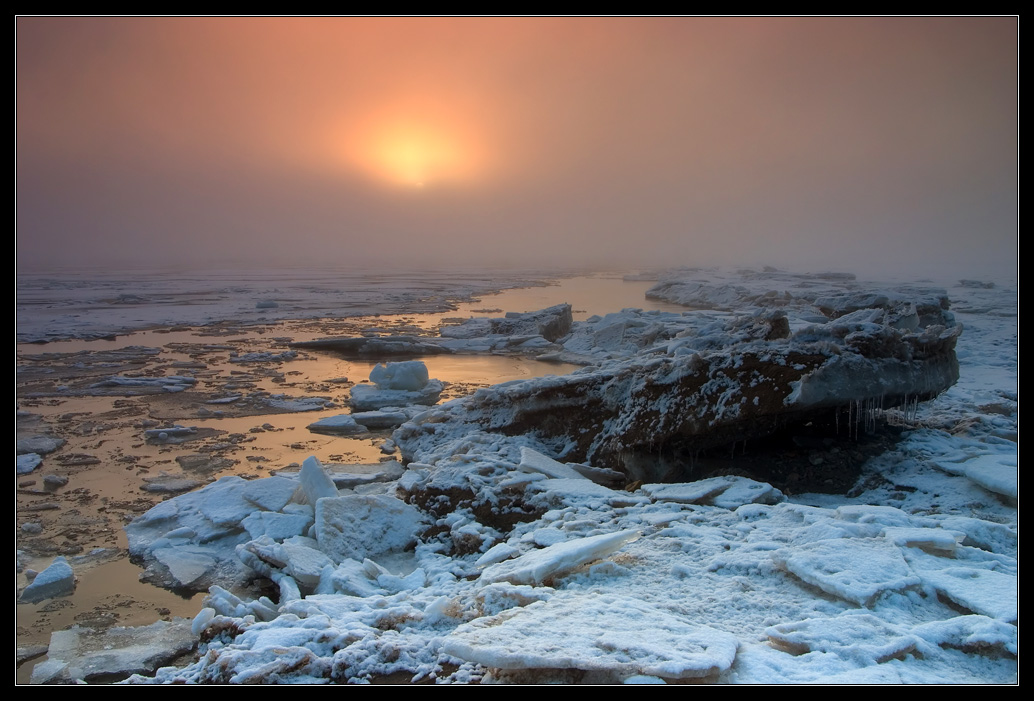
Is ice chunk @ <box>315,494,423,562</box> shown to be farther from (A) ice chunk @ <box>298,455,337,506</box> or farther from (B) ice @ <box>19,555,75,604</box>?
(B) ice @ <box>19,555,75,604</box>

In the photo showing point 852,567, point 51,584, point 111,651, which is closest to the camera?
point 852,567

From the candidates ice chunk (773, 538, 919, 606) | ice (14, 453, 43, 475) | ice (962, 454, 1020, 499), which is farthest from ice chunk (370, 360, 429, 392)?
ice chunk (773, 538, 919, 606)

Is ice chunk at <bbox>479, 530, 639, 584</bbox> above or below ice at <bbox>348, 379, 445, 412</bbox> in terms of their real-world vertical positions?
above

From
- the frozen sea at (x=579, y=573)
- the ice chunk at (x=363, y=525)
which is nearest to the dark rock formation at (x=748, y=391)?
the frozen sea at (x=579, y=573)

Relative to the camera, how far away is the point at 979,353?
1112 centimetres

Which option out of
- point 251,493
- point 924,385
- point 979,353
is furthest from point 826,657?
point 979,353

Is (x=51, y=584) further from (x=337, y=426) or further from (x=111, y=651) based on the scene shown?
(x=337, y=426)

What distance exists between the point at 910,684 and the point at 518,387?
517 centimetres

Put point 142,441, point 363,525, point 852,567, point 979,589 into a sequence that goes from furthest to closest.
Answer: point 142,441 < point 363,525 < point 852,567 < point 979,589

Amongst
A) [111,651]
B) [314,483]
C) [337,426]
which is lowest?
[111,651]

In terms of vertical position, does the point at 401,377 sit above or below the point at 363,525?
above

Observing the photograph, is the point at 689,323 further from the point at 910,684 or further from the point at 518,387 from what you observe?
the point at 910,684

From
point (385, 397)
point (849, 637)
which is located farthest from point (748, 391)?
point (385, 397)

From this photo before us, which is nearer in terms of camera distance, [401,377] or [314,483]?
[314,483]
